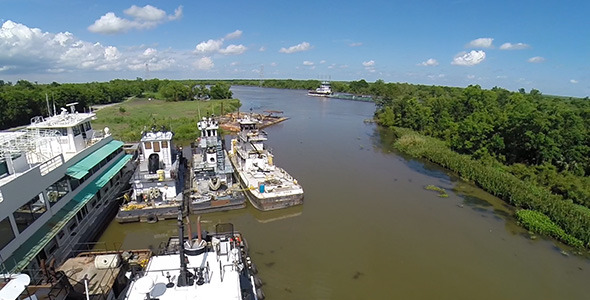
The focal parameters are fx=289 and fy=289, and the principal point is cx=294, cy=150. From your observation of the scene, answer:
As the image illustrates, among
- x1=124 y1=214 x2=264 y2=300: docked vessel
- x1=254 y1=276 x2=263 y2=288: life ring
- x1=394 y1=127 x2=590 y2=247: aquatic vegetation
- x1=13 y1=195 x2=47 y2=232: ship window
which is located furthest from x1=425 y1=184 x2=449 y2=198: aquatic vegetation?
x1=13 y1=195 x2=47 y2=232: ship window

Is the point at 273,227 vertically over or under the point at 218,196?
under

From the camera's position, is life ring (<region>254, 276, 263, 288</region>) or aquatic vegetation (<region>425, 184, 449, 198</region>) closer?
life ring (<region>254, 276, 263, 288</region>)

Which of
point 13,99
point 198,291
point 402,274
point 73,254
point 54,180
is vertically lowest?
point 402,274

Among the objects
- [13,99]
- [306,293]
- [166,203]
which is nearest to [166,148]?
[166,203]

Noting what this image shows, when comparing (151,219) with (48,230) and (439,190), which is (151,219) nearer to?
(48,230)

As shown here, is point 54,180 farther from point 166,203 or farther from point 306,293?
point 306,293

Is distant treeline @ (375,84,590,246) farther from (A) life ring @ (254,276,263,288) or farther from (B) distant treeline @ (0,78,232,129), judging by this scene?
(B) distant treeline @ (0,78,232,129)
